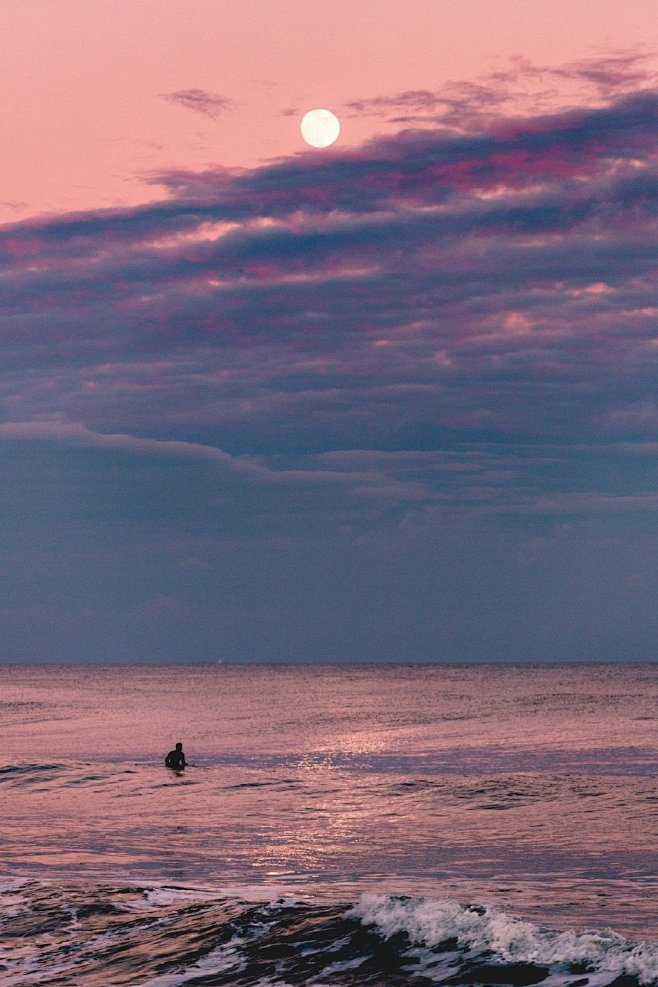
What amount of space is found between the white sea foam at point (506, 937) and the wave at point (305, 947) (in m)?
0.02

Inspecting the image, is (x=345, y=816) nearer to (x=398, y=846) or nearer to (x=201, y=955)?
(x=398, y=846)

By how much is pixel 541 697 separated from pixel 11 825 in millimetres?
102635

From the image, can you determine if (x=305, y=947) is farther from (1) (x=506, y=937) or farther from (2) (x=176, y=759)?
(2) (x=176, y=759)

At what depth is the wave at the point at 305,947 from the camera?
16.2 m

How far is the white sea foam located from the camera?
1590 centimetres

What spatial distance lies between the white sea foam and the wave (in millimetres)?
21

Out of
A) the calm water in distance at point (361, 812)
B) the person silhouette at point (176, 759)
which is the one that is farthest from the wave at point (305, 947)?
the person silhouette at point (176, 759)

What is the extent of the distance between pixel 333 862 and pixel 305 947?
1055cm

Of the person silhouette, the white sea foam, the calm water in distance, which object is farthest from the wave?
the person silhouette

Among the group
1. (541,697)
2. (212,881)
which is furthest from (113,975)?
(541,697)

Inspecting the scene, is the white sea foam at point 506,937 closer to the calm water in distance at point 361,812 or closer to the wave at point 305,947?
the wave at point 305,947

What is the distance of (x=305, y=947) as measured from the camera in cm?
1828

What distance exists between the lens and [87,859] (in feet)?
95.7

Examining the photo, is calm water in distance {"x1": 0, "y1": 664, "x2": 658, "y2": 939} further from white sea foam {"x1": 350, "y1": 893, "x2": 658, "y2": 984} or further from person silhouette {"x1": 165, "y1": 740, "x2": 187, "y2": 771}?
white sea foam {"x1": 350, "y1": 893, "x2": 658, "y2": 984}
